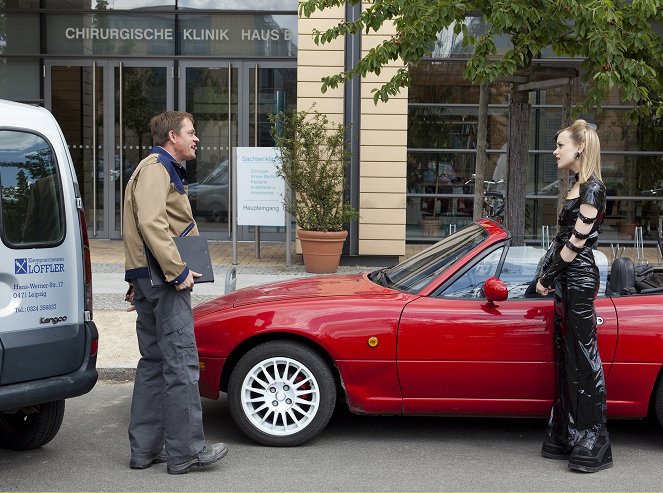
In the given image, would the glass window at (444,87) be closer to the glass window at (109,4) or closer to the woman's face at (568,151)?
the glass window at (109,4)

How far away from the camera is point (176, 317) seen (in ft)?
16.9

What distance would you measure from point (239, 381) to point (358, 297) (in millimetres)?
873

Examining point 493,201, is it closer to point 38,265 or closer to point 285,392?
point 285,392

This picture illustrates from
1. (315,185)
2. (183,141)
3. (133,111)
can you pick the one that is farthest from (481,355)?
(133,111)

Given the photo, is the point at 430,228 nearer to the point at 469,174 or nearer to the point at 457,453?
the point at 469,174

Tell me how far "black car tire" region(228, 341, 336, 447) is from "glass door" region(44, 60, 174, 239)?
10.5 meters

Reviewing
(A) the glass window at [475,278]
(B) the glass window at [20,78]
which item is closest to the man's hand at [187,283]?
(A) the glass window at [475,278]

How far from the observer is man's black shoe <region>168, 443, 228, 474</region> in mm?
5195

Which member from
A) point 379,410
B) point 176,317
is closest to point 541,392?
point 379,410

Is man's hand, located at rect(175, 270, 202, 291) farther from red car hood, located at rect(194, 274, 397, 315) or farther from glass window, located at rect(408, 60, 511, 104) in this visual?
glass window, located at rect(408, 60, 511, 104)

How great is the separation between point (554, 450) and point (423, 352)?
947mm

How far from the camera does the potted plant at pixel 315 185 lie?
12.5 m

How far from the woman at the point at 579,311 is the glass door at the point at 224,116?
10.5 metres

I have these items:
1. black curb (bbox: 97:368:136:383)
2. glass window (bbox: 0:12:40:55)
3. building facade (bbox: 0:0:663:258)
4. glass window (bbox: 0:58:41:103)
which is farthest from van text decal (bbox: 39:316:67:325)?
glass window (bbox: 0:12:40:55)
